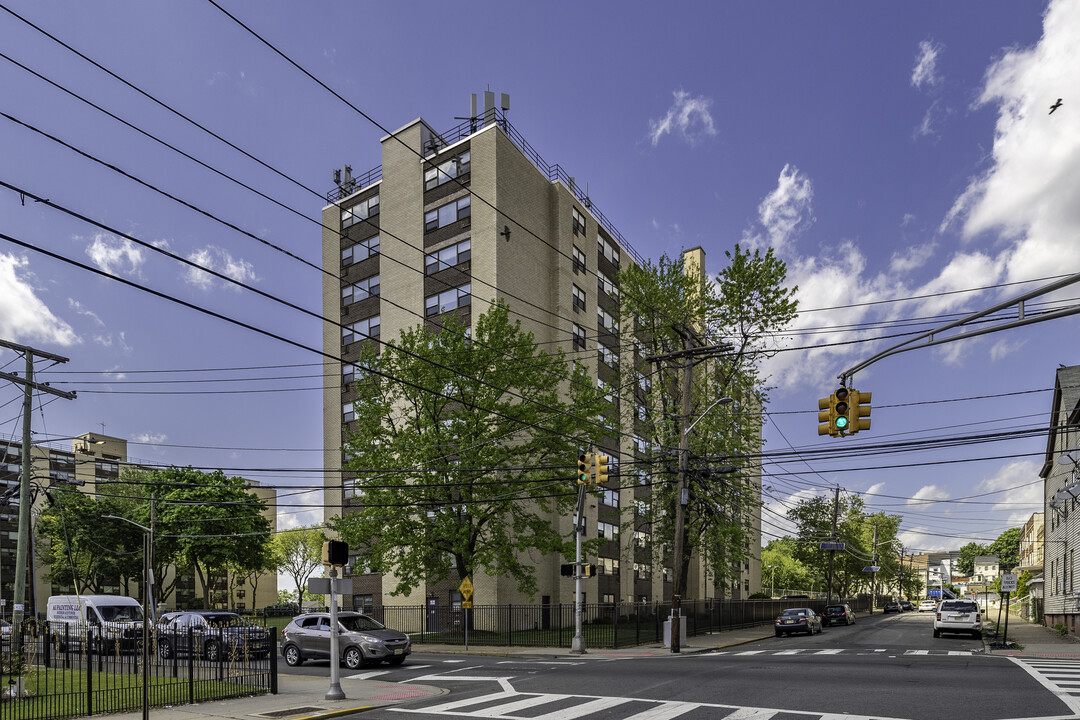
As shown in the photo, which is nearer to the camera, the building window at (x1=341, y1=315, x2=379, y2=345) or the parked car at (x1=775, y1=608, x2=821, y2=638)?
the parked car at (x1=775, y1=608, x2=821, y2=638)

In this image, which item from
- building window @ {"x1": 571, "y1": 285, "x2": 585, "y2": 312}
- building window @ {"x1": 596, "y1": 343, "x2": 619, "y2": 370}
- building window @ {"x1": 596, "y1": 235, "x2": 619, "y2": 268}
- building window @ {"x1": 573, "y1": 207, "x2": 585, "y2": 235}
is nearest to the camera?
building window @ {"x1": 571, "y1": 285, "x2": 585, "y2": 312}

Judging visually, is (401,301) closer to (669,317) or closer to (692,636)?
(669,317)

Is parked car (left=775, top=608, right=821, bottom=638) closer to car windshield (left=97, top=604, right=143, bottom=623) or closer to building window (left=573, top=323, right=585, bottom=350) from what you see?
building window (left=573, top=323, right=585, bottom=350)

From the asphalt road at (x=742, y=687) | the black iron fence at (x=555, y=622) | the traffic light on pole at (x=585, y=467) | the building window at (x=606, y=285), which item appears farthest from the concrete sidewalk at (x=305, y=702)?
the building window at (x=606, y=285)

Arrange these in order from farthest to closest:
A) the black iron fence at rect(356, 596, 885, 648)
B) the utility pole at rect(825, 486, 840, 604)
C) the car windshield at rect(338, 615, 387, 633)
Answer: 1. the utility pole at rect(825, 486, 840, 604)
2. the black iron fence at rect(356, 596, 885, 648)
3. the car windshield at rect(338, 615, 387, 633)

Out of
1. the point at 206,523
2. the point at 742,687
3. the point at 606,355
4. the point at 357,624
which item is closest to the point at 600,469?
the point at 357,624

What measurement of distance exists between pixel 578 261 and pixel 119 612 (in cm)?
3377

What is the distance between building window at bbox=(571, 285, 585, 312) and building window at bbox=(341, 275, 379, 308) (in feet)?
42.2

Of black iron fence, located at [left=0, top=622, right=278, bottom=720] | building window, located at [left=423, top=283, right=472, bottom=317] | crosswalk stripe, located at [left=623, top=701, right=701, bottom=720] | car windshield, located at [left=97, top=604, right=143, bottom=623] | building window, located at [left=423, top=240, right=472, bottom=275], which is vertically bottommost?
car windshield, located at [left=97, top=604, right=143, bottom=623]

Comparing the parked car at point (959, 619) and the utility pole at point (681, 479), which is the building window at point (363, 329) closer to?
the utility pole at point (681, 479)

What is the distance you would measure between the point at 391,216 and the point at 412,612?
2448cm

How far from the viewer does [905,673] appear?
1970 centimetres

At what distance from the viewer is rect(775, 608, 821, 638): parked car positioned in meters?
43.3

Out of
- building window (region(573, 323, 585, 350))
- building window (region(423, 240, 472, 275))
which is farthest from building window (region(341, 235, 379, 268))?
building window (region(573, 323, 585, 350))
